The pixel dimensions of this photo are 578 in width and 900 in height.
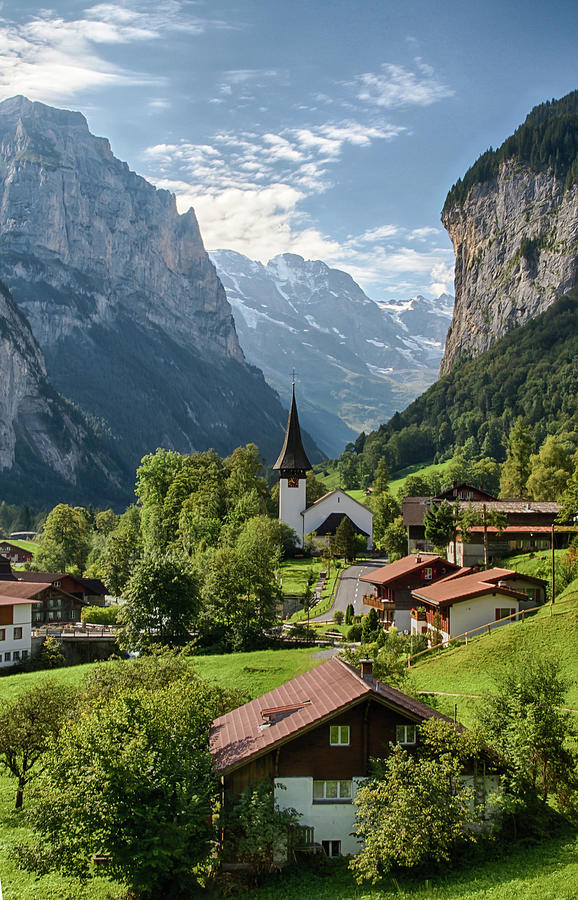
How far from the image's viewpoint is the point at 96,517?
15112 cm

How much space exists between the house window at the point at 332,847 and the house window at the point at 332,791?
3.70 feet

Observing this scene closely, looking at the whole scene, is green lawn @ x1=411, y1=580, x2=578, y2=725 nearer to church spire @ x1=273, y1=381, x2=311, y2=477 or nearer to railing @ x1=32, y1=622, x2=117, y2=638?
railing @ x1=32, y1=622, x2=117, y2=638

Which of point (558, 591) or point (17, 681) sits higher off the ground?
point (558, 591)

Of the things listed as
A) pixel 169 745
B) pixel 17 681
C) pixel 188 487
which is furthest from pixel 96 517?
pixel 169 745

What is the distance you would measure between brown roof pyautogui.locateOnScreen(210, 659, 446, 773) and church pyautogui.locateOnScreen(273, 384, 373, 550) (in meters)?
66.5

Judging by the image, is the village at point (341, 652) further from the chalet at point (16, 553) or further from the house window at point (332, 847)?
the chalet at point (16, 553)

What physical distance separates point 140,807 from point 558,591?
32435mm

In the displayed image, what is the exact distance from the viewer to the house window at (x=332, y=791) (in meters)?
22.4

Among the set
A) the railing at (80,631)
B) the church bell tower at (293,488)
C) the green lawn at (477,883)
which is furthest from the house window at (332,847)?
the church bell tower at (293,488)

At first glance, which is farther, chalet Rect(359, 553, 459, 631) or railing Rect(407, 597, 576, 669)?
chalet Rect(359, 553, 459, 631)

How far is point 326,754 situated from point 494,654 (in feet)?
51.6

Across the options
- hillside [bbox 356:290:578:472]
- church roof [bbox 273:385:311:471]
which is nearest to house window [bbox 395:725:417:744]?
church roof [bbox 273:385:311:471]

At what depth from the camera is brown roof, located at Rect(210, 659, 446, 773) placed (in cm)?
2225

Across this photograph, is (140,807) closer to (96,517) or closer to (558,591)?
(558,591)
